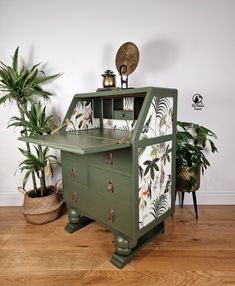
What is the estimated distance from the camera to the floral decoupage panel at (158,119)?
1.37 meters

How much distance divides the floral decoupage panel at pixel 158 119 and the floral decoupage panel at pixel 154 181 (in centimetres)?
9

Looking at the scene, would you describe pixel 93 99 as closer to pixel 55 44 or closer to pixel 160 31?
pixel 55 44

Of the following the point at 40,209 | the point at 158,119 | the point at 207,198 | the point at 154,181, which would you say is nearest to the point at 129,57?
the point at 158,119

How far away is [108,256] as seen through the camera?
5.21ft

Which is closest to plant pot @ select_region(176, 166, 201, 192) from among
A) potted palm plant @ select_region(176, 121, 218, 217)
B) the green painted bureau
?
potted palm plant @ select_region(176, 121, 218, 217)

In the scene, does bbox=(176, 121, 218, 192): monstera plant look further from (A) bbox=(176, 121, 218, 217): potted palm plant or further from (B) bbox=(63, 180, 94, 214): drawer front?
(B) bbox=(63, 180, 94, 214): drawer front

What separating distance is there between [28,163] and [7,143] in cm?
56

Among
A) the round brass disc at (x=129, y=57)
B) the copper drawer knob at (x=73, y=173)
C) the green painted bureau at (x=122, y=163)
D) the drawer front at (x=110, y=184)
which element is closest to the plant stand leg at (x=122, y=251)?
the green painted bureau at (x=122, y=163)

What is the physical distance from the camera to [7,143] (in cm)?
235

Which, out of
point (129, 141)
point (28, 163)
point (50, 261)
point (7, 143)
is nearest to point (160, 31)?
point (129, 141)

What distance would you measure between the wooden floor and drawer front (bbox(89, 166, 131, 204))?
19.8 inches

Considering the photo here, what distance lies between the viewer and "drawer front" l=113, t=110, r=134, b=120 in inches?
67.4

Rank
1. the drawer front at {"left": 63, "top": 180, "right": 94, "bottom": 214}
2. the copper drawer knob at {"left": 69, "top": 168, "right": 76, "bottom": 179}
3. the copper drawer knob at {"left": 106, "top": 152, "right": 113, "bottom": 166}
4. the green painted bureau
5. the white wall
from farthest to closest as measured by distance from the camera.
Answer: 1. the white wall
2. the copper drawer knob at {"left": 69, "top": 168, "right": 76, "bottom": 179}
3. the drawer front at {"left": 63, "top": 180, "right": 94, "bottom": 214}
4. the copper drawer knob at {"left": 106, "top": 152, "right": 113, "bottom": 166}
5. the green painted bureau

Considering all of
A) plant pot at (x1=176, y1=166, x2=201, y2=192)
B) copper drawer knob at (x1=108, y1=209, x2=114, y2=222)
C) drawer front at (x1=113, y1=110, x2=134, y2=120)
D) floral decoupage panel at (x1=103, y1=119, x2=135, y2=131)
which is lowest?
copper drawer knob at (x1=108, y1=209, x2=114, y2=222)
